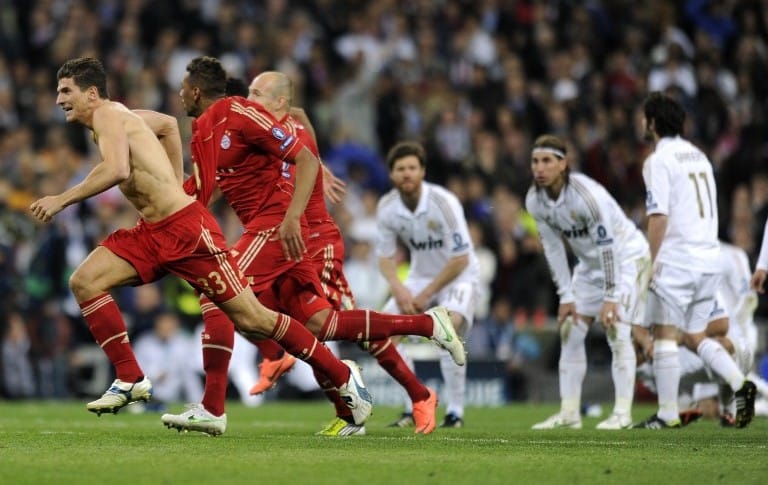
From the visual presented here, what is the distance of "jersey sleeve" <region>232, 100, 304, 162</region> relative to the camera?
9.96 meters

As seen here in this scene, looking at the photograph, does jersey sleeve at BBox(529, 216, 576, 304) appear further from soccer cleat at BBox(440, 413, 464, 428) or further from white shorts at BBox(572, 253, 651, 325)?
soccer cleat at BBox(440, 413, 464, 428)

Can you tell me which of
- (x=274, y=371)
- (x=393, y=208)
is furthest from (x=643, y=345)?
(x=274, y=371)

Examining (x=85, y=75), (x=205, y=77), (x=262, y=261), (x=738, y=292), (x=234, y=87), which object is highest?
(x=234, y=87)

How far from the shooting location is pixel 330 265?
10.8 meters

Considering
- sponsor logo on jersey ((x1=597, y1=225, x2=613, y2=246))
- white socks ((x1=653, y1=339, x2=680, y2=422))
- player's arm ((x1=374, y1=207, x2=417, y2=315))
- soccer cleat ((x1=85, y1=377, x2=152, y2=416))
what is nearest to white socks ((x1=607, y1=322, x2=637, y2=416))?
white socks ((x1=653, y1=339, x2=680, y2=422))

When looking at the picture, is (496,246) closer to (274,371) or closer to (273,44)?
(273,44)

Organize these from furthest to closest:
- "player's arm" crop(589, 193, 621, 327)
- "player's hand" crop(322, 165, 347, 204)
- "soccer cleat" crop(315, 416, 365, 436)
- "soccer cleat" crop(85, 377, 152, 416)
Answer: "player's arm" crop(589, 193, 621, 327) → "player's hand" crop(322, 165, 347, 204) → "soccer cleat" crop(315, 416, 365, 436) → "soccer cleat" crop(85, 377, 152, 416)

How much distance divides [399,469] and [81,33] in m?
14.5

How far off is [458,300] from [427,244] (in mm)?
594

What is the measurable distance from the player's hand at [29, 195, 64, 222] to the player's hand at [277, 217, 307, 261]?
1528 mm

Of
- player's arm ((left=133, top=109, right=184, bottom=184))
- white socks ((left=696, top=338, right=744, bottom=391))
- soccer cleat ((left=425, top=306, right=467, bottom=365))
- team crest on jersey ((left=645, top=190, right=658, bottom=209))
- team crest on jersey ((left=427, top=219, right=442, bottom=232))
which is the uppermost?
player's arm ((left=133, top=109, right=184, bottom=184))

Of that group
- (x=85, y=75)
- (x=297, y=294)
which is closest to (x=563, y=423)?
(x=297, y=294)

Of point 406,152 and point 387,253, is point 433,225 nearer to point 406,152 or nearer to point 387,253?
point 387,253

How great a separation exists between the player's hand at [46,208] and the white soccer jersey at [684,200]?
4.84 m
